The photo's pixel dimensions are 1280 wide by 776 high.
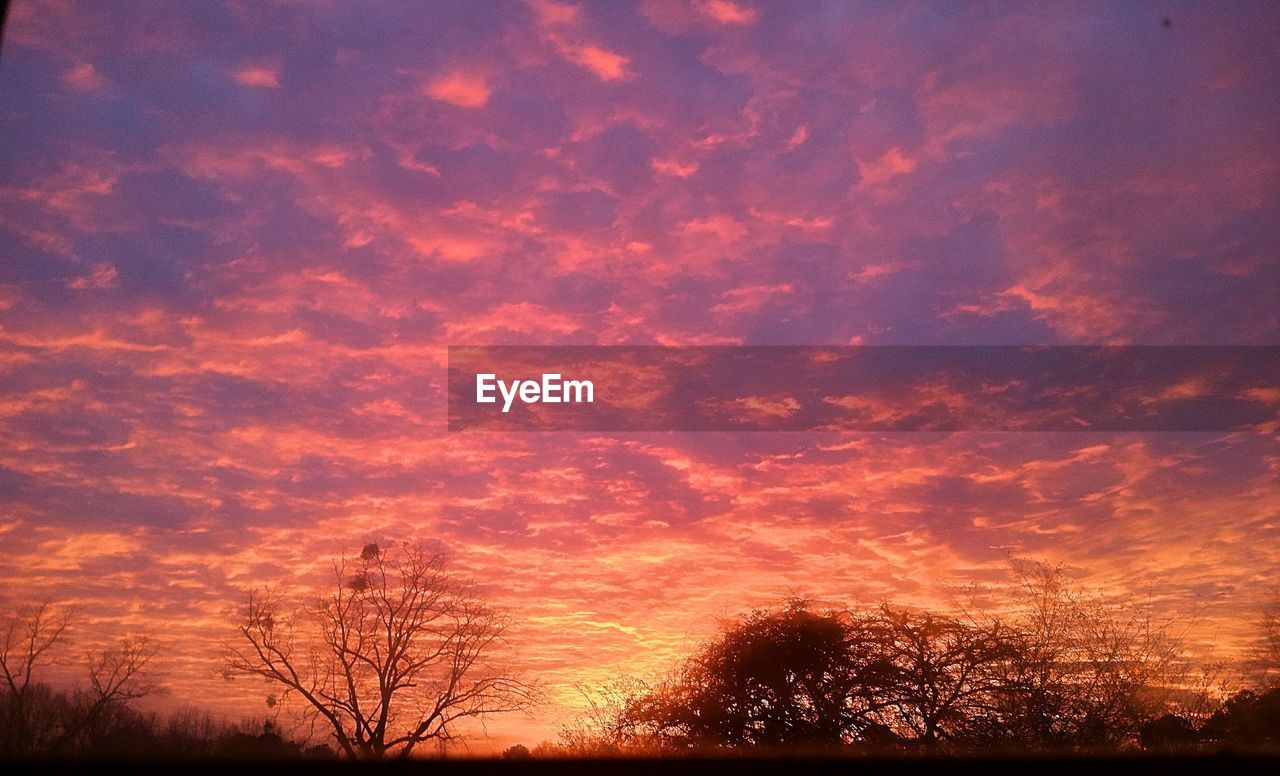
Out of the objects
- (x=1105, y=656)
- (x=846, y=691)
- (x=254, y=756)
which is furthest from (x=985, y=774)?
(x=846, y=691)

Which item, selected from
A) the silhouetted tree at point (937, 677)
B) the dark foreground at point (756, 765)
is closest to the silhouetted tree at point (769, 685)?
the silhouetted tree at point (937, 677)

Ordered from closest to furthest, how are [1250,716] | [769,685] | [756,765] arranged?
1. [756,765]
2. [1250,716]
3. [769,685]

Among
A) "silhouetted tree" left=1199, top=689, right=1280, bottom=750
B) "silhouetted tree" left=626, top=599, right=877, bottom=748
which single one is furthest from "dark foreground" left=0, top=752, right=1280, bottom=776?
"silhouetted tree" left=626, top=599, right=877, bottom=748

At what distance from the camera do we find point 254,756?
2.43 meters

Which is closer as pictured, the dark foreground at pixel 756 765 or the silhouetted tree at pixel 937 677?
the dark foreground at pixel 756 765

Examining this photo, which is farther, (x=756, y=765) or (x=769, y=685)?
(x=769, y=685)

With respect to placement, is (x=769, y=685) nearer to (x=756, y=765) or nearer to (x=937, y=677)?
(x=937, y=677)

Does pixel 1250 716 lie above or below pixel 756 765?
below

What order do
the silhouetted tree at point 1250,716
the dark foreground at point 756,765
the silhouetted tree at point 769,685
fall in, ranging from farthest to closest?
1. the silhouetted tree at point 769,685
2. the silhouetted tree at point 1250,716
3. the dark foreground at point 756,765

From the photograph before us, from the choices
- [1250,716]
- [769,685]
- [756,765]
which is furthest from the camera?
[769,685]

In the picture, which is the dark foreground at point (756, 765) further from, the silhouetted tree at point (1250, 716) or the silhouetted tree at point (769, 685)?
the silhouetted tree at point (769, 685)

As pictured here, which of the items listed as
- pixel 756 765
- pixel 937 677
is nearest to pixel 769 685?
pixel 937 677

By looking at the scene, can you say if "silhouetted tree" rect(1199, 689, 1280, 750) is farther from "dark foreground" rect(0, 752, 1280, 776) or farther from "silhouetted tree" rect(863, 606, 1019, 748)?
"dark foreground" rect(0, 752, 1280, 776)

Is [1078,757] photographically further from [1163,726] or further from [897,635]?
[897,635]
